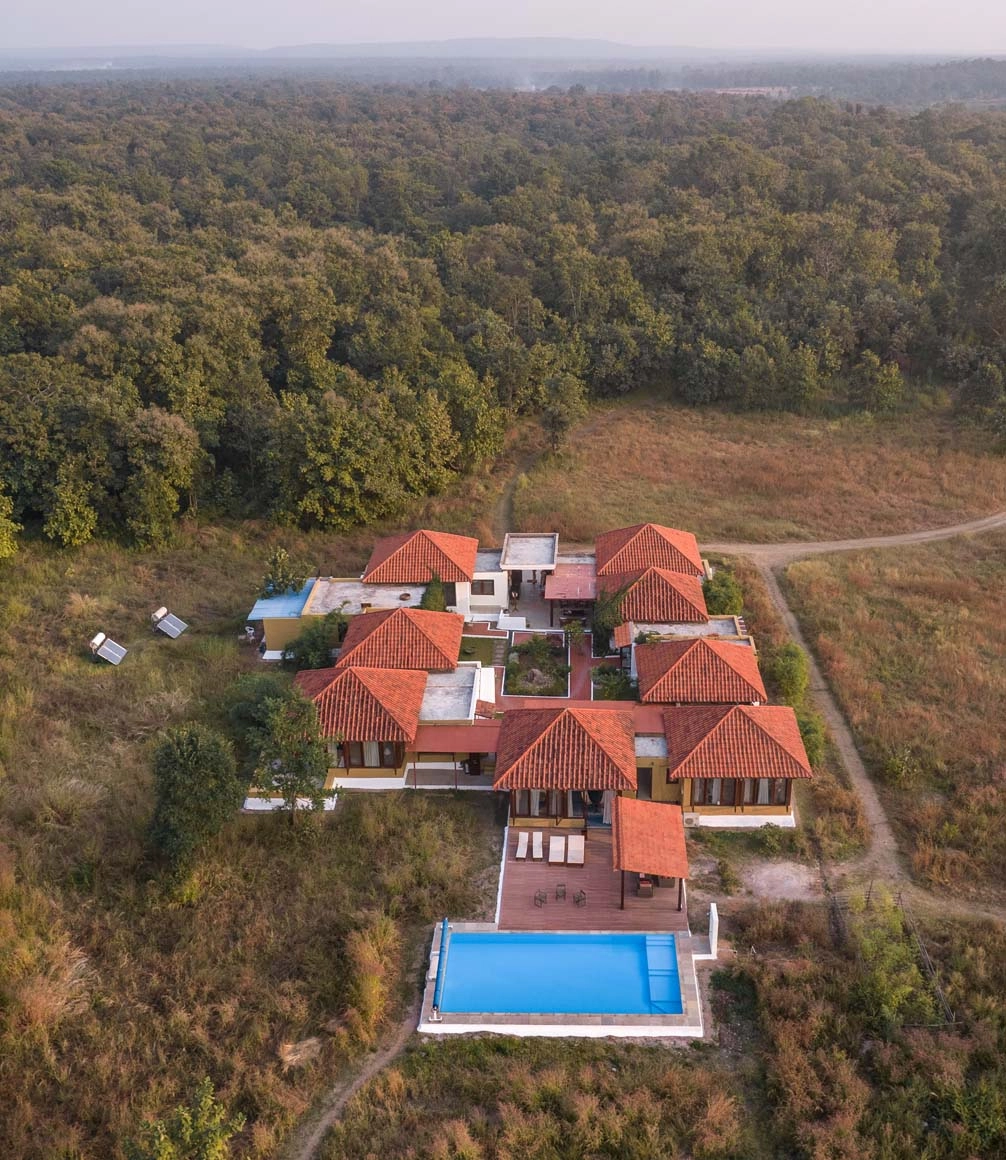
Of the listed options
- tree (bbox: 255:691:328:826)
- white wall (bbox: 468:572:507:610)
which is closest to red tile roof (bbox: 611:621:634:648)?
white wall (bbox: 468:572:507:610)

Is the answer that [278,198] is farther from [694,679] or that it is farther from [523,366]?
[694,679]

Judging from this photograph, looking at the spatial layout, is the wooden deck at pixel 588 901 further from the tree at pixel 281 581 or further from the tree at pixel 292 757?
the tree at pixel 281 581

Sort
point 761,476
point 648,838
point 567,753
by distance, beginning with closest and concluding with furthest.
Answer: point 648,838 → point 567,753 → point 761,476

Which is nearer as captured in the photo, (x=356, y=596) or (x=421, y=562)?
(x=356, y=596)

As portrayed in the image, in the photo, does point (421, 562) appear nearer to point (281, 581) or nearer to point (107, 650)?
point (281, 581)

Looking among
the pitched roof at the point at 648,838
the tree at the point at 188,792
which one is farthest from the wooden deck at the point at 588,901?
the tree at the point at 188,792

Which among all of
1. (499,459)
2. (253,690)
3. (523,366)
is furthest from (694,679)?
(523,366)

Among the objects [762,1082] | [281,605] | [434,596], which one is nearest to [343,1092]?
[762,1082]
